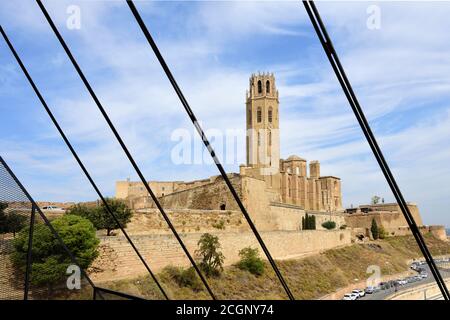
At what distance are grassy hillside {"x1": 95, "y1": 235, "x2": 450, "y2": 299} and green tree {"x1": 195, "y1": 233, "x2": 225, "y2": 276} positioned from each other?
19.5 inches

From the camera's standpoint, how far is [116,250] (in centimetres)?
1662

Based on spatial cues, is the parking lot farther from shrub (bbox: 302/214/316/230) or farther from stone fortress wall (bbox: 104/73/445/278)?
shrub (bbox: 302/214/316/230)

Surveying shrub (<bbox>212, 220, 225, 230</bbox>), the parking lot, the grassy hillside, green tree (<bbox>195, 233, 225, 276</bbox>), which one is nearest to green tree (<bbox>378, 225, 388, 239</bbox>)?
the grassy hillside

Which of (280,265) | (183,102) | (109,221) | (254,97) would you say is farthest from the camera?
(254,97)

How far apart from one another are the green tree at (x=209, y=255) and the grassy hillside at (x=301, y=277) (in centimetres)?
49

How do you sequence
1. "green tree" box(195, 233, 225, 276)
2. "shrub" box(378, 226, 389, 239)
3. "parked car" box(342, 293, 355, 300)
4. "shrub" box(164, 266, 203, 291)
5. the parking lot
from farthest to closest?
1. "shrub" box(378, 226, 389, 239)
2. the parking lot
3. "parked car" box(342, 293, 355, 300)
4. "green tree" box(195, 233, 225, 276)
5. "shrub" box(164, 266, 203, 291)

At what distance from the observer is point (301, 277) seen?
2488cm

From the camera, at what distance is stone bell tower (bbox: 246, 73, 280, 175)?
2069 inches

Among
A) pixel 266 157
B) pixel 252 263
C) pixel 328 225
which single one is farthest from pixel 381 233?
pixel 252 263

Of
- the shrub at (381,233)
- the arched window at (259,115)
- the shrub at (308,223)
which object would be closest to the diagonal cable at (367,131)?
the shrub at (308,223)

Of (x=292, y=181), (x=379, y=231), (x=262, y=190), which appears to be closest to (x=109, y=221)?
(x=262, y=190)

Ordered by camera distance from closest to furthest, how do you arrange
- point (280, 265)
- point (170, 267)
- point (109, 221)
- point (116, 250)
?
point (116, 250), point (170, 267), point (109, 221), point (280, 265)
